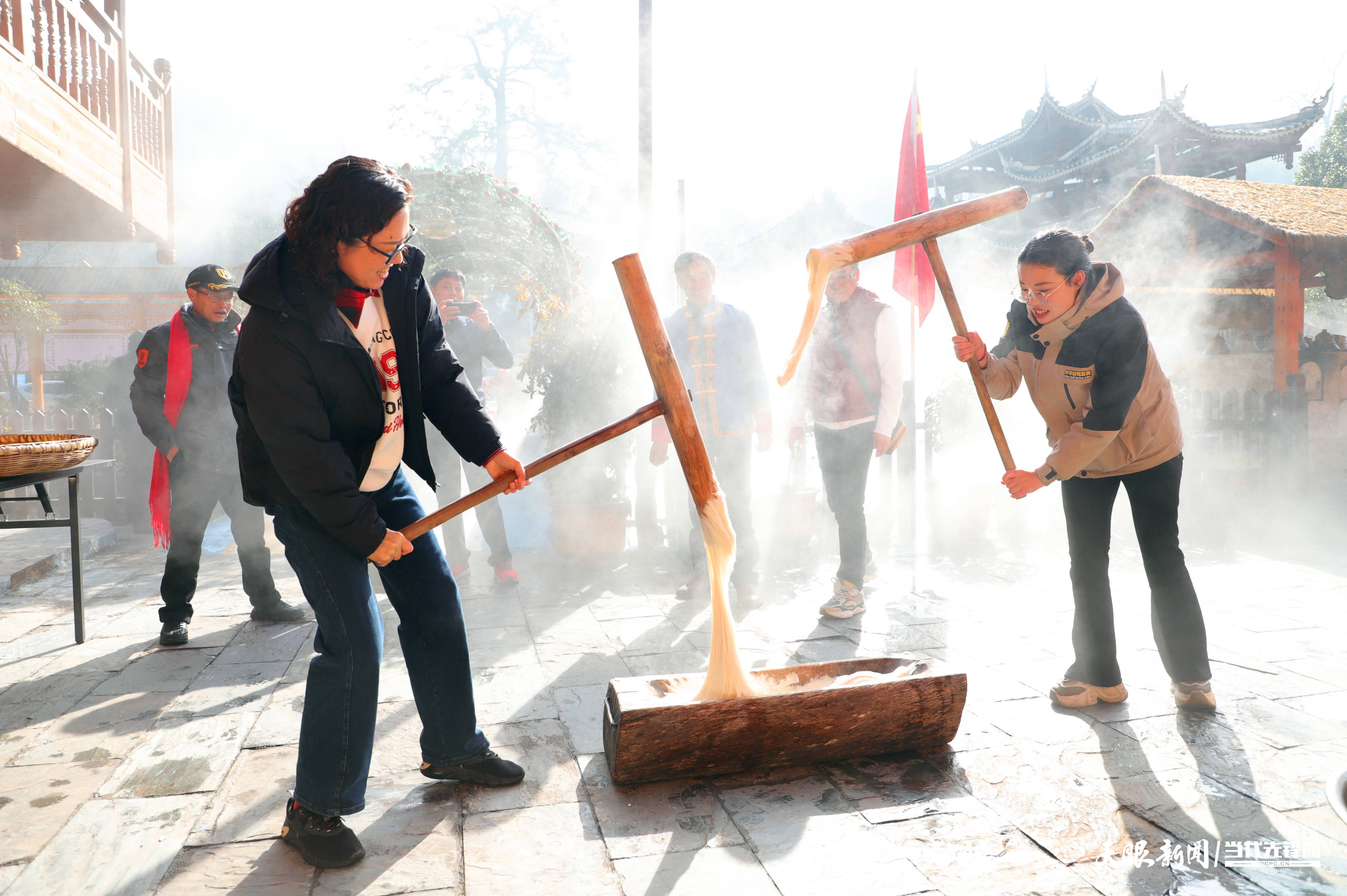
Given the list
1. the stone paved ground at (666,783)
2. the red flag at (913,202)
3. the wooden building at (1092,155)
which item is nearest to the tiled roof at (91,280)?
the red flag at (913,202)

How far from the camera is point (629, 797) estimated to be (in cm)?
292

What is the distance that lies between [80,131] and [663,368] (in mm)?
6804

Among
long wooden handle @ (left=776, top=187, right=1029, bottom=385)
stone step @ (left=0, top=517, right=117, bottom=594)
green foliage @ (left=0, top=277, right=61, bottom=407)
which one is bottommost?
stone step @ (left=0, top=517, right=117, bottom=594)

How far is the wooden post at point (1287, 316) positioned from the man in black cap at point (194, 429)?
40.6 ft

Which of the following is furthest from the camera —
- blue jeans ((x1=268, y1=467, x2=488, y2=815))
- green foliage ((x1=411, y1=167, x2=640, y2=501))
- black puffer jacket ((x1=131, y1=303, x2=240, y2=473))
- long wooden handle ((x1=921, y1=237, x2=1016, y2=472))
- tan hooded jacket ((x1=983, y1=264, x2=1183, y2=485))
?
green foliage ((x1=411, y1=167, x2=640, y2=501))

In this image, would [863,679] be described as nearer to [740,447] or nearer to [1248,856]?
[1248,856]

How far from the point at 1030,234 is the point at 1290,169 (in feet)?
22.8

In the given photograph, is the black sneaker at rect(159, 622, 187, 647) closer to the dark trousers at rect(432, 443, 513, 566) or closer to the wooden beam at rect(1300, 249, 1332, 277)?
the dark trousers at rect(432, 443, 513, 566)

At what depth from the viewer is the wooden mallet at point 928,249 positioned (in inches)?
131

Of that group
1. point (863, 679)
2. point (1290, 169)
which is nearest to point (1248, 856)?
point (863, 679)

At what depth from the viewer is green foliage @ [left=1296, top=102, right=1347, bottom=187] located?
22.6 metres

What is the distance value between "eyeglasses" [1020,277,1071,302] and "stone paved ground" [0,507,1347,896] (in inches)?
71.0

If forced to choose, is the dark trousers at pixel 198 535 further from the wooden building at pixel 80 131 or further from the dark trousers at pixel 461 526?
the wooden building at pixel 80 131

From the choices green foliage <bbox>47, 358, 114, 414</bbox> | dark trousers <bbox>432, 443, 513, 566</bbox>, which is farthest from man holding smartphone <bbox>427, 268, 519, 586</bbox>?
green foliage <bbox>47, 358, 114, 414</bbox>
